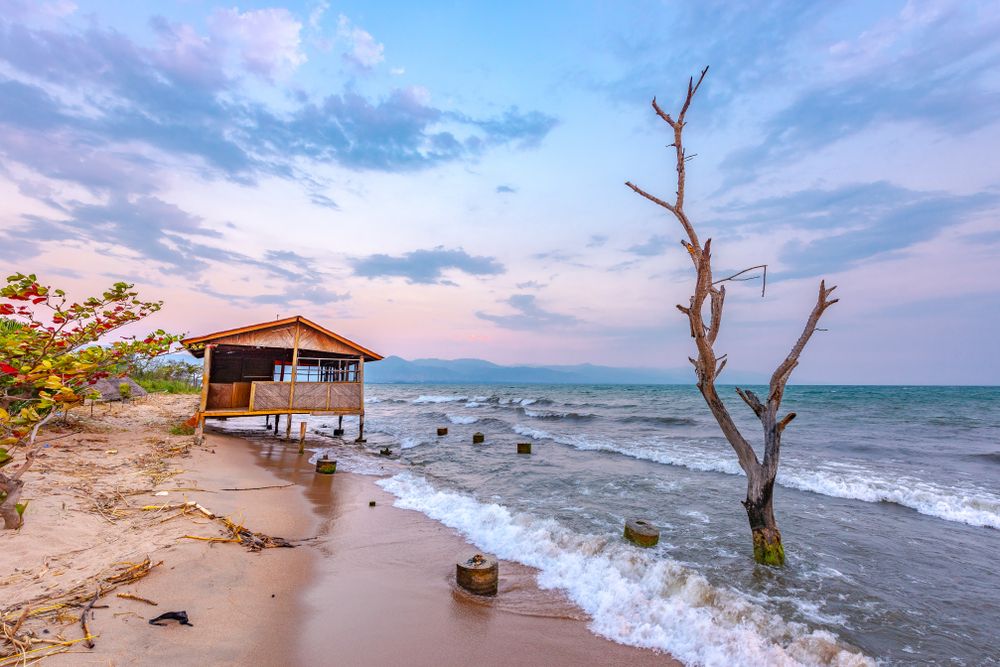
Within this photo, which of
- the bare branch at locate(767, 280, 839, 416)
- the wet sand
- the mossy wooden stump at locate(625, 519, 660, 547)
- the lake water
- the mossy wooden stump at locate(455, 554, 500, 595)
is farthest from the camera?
the mossy wooden stump at locate(625, 519, 660, 547)

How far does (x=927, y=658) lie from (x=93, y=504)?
40.1ft

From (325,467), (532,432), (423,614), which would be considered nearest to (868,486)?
(423,614)

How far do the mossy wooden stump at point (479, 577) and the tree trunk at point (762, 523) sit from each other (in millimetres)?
4567

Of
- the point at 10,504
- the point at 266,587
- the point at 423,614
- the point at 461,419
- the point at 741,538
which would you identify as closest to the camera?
the point at 423,614

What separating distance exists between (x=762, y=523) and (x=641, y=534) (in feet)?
6.88

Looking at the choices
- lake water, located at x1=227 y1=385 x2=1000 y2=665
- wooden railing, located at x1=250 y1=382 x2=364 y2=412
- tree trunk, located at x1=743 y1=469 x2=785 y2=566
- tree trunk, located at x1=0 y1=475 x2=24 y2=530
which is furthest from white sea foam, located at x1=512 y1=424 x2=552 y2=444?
tree trunk, located at x1=0 y1=475 x2=24 y2=530

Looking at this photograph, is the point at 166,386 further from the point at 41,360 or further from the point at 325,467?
the point at 41,360

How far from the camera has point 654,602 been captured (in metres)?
5.91

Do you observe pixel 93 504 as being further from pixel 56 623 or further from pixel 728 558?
pixel 728 558

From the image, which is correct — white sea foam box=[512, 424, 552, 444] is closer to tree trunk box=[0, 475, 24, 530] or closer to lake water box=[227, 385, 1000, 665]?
lake water box=[227, 385, 1000, 665]

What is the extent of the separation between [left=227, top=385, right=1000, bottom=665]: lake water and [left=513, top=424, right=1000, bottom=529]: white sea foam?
6cm

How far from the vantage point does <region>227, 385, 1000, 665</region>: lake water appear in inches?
214

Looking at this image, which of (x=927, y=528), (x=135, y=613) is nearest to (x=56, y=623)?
(x=135, y=613)

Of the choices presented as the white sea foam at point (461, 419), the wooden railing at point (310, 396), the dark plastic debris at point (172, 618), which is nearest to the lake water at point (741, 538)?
the wooden railing at point (310, 396)
